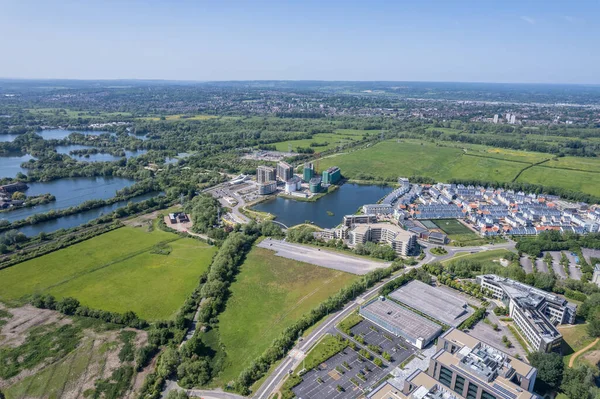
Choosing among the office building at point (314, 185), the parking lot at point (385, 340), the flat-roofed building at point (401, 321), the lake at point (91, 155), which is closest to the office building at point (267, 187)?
the office building at point (314, 185)

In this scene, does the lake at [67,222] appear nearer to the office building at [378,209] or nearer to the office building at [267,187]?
the office building at [267,187]

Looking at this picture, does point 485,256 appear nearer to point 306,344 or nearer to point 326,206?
point 326,206

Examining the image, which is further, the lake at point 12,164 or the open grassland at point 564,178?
the lake at point 12,164

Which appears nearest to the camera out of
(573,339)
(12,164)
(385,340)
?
(385,340)

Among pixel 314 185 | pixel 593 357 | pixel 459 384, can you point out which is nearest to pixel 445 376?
pixel 459 384

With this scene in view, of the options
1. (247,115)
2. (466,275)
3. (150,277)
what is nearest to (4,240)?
(150,277)

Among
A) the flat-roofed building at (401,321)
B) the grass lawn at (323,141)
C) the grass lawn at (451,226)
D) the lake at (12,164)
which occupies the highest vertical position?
the grass lawn at (323,141)
